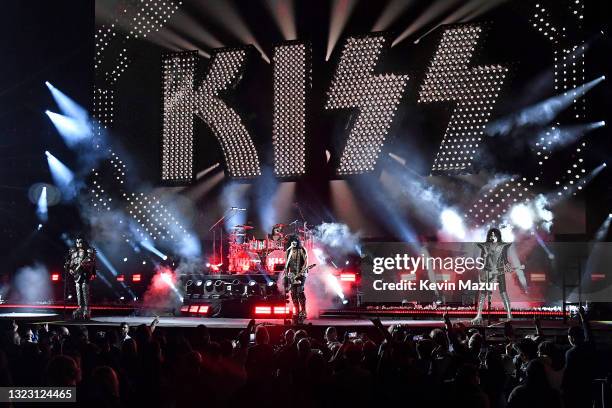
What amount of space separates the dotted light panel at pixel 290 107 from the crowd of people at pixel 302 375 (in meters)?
12.3

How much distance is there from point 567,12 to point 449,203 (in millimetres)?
5605

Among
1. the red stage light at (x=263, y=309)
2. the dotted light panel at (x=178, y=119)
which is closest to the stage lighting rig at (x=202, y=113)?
the dotted light panel at (x=178, y=119)

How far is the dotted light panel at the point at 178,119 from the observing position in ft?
63.3

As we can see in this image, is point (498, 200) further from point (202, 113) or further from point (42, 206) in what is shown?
point (42, 206)

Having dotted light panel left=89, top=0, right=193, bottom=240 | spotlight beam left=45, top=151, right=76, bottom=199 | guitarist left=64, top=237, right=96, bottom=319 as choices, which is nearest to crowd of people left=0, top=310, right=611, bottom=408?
guitarist left=64, top=237, right=96, bottom=319

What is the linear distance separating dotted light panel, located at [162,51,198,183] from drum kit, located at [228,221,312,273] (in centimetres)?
325

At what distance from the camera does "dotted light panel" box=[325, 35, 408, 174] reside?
1711cm

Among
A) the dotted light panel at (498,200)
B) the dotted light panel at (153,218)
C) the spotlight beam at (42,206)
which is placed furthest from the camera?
the spotlight beam at (42,206)

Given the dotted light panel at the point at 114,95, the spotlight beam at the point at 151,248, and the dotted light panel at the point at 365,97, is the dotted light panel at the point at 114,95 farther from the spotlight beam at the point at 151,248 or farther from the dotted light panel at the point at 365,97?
the dotted light panel at the point at 365,97

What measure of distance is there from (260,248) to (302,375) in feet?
42.1

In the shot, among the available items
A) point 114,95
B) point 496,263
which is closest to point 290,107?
→ point 114,95

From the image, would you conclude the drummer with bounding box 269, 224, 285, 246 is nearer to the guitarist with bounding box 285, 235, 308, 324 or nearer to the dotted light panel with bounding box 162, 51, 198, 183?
the dotted light panel with bounding box 162, 51, 198, 183

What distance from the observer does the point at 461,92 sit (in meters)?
16.5

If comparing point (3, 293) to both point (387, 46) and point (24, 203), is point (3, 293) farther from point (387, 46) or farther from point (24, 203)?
point (387, 46)
